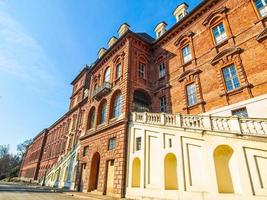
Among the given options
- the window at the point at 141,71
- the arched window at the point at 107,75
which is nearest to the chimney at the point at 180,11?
the window at the point at 141,71

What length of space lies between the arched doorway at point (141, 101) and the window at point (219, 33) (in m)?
8.49

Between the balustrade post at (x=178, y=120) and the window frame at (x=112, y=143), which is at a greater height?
the balustrade post at (x=178, y=120)

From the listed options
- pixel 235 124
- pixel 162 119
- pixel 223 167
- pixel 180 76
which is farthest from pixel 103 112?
pixel 235 124

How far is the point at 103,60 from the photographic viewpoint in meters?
23.3

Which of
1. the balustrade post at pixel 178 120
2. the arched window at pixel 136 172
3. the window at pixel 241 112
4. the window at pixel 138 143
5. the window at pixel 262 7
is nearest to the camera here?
the balustrade post at pixel 178 120

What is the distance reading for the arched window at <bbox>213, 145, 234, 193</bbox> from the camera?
8.85 meters

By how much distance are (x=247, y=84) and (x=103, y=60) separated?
56.1 feet

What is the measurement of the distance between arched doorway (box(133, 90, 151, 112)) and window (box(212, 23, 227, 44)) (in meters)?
8.49

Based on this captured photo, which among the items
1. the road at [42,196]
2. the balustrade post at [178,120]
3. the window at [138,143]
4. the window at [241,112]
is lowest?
the road at [42,196]

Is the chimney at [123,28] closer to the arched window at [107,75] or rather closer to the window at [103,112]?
the arched window at [107,75]

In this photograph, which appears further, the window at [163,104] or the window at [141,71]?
the window at [141,71]

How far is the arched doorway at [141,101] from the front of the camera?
58.3 feet

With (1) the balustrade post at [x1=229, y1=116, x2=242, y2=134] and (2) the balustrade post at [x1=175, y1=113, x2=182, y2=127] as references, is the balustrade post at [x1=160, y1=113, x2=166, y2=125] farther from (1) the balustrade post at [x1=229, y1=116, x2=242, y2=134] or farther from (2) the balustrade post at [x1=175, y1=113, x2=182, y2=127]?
(1) the balustrade post at [x1=229, y1=116, x2=242, y2=134]

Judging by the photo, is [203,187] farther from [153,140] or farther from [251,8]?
[251,8]
